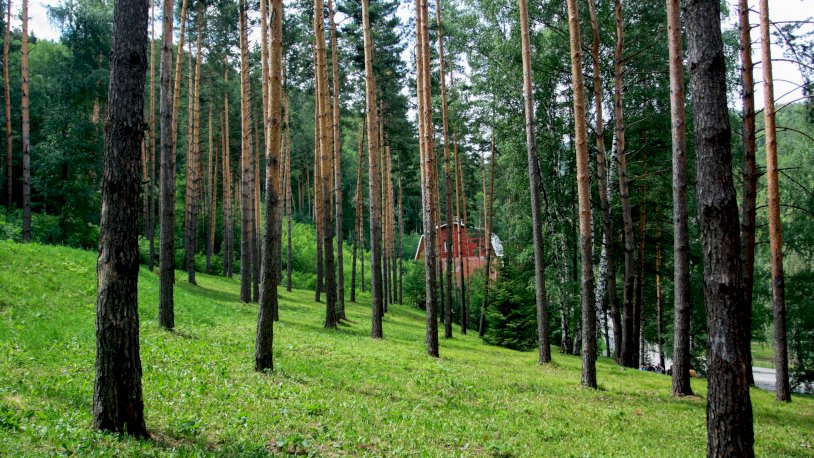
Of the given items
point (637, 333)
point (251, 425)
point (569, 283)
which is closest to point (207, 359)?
point (251, 425)

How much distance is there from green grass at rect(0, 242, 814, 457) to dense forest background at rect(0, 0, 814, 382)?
8.75 meters

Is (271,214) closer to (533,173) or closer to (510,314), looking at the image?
(533,173)

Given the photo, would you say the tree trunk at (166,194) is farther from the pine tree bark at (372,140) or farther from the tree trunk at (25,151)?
the tree trunk at (25,151)

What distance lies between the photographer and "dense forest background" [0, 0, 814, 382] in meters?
20.2

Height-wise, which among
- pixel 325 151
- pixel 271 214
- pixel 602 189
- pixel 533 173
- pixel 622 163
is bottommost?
pixel 271 214

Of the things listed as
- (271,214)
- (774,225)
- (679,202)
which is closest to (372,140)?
(271,214)

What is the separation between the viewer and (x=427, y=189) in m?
14.5

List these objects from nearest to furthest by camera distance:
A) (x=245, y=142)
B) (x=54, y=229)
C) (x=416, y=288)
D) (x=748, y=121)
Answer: (x=748, y=121) → (x=245, y=142) → (x=54, y=229) → (x=416, y=288)

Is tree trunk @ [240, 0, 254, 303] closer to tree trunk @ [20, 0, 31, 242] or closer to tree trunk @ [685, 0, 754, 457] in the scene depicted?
tree trunk @ [20, 0, 31, 242]

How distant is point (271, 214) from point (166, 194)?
5.31 m

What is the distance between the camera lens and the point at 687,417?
370 inches

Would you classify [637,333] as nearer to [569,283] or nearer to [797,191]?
[569,283]

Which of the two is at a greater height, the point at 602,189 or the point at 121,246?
the point at 602,189

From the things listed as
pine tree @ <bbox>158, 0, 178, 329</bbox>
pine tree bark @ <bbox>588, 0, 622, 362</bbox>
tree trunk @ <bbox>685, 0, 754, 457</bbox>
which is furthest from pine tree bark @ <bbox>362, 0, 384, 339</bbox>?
tree trunk @ <bbox>685, 0, 754, 457</bbox>
